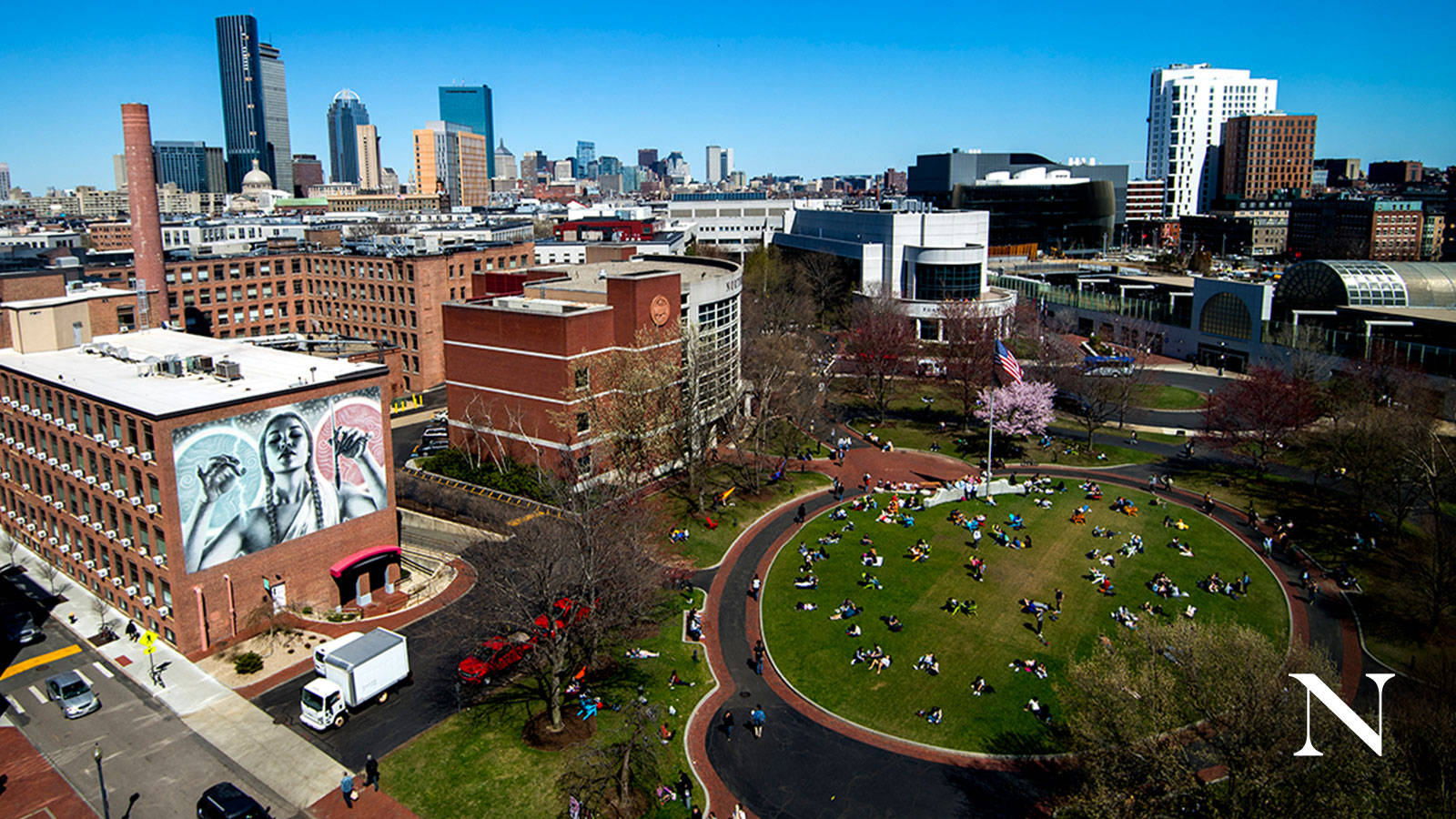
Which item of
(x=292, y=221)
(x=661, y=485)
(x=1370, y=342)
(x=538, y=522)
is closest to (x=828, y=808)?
(x=538, y=522)

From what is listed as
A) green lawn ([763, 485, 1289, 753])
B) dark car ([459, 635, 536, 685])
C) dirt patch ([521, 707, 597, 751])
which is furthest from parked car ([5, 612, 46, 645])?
green lawn ([763, 485, 1289, 753])

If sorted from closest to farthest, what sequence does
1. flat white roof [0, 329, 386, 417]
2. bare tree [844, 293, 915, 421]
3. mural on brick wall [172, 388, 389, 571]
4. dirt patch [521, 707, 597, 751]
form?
dirt patch [521, 707, 597, 751] < mural on brick wall [172, 388, 389, 571] < flat white roof [0, 329, 386, 417] < bare tree [844, 293, 915, 421]

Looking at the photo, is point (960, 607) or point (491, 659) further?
point (960, 607)

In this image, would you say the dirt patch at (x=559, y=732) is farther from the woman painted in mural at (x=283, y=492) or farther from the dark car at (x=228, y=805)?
the woman painted in mural at (x=283, y=492)

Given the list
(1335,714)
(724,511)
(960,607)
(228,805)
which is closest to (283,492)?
(228,805)

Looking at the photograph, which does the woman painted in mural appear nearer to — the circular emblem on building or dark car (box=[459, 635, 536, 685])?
dark car (box=[459, 635, 536, 685])

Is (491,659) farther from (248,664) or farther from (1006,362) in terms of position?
(1006,362)

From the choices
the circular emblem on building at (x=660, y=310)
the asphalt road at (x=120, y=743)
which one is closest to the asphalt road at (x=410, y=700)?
the asphalt road at (x=120, y=743)
